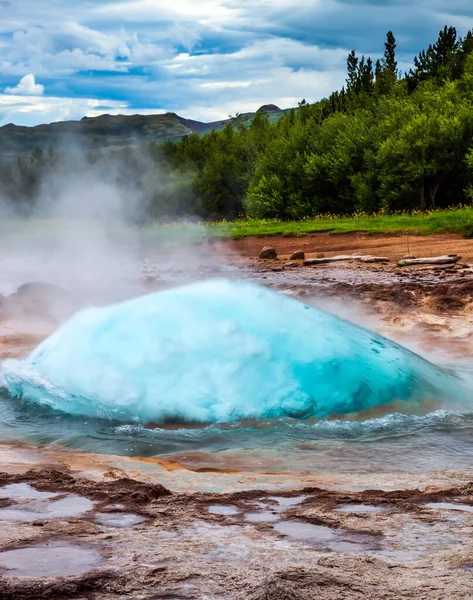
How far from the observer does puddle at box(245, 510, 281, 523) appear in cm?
387

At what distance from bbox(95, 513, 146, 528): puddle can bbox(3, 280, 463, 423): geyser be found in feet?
8.42

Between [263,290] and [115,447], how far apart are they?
2.40 meters

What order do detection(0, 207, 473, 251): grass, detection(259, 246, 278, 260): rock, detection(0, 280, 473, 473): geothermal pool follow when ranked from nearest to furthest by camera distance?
1. detection(0, 280, 473, 473): geothermal pool
2. detection(259, 246, 278, 260): rock
3. detection(0, 207, 473, 251): grass

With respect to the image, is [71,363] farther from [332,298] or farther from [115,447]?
[332,298]

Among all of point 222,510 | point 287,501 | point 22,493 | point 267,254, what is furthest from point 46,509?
point 267,254

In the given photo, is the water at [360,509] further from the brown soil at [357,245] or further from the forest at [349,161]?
the forest at [349,161]

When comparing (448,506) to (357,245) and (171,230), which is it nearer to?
(357,245)

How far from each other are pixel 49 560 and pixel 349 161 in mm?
37956

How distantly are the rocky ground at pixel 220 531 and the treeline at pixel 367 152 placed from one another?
29.9 metres

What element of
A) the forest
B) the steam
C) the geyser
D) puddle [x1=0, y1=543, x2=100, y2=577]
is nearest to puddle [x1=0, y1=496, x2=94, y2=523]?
puddle [x1=0, y1=543, x2=100, y2=577]

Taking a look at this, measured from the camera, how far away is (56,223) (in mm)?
25766

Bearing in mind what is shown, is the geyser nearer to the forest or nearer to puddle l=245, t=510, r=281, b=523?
puddle l=245, t=510, r=281, b=523

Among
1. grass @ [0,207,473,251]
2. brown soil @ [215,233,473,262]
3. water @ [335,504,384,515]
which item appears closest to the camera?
water @ [335,504,384,515]

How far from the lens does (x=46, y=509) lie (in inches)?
160
